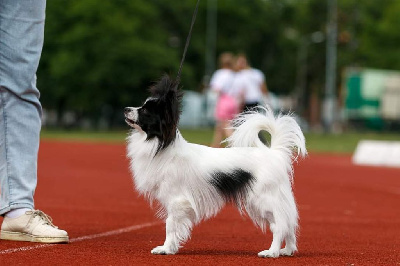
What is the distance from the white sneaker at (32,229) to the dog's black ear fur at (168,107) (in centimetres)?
109

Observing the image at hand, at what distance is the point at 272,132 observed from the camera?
709 centimetres

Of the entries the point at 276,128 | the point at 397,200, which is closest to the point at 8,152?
the point at 276,128

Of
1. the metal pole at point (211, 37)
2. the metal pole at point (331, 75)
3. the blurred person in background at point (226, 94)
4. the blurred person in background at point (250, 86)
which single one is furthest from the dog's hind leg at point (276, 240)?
the metal pole at point (211, 37)

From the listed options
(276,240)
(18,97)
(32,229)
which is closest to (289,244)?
(276,240)

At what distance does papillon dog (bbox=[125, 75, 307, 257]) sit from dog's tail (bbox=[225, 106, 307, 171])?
110 mm

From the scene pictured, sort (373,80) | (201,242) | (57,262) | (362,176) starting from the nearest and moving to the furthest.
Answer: (57,262)
(201,242)
(362,176)
(373,80)

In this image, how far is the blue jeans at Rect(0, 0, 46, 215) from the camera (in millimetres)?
7043

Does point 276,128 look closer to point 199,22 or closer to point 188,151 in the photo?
point 188,151

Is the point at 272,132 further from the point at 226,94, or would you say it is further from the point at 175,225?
the point at 226,94

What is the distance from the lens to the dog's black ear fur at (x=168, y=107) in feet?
21.5

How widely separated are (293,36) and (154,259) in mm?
89299

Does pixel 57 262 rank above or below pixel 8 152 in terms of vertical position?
below

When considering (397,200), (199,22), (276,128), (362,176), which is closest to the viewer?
(276,128)

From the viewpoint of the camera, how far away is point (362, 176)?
19.0m
